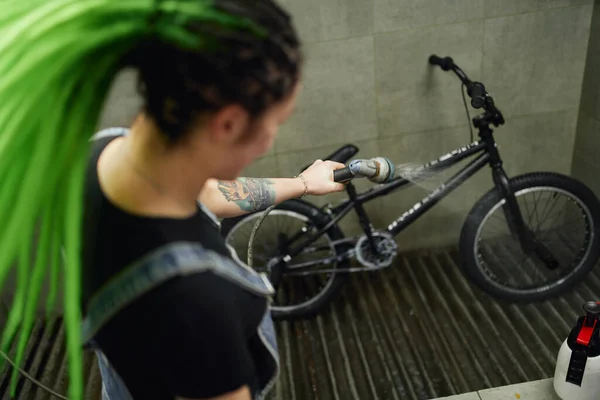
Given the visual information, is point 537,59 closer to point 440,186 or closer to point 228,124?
point 440,186

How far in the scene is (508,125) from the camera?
2244 millimetres

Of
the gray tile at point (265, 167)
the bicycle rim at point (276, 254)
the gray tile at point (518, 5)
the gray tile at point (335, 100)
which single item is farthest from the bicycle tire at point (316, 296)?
the gray tile at point (518, 5)

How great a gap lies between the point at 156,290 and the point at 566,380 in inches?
57.1

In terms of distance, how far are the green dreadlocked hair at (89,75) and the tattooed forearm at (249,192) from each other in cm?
60

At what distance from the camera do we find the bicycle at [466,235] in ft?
6.78

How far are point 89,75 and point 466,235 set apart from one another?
1.94 meters

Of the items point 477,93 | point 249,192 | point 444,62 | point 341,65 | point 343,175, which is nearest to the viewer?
point 249,192

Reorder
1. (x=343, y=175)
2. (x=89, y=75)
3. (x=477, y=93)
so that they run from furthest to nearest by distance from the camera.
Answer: (x=477, y=93) < (x=343, y=175) < (x=89, y=75)

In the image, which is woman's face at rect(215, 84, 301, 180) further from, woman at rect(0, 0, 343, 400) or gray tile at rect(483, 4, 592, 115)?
gray tile at rect(483, 4, 592, 115)

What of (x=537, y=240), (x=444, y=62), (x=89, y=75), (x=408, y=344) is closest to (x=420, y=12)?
(x=444, y=62)

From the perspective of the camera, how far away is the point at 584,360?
1.47 metres

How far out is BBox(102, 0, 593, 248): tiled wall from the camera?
197 cm

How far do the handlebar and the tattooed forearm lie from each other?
38.1 inches

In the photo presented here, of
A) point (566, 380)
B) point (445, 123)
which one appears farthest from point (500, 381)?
point (445, 123)
